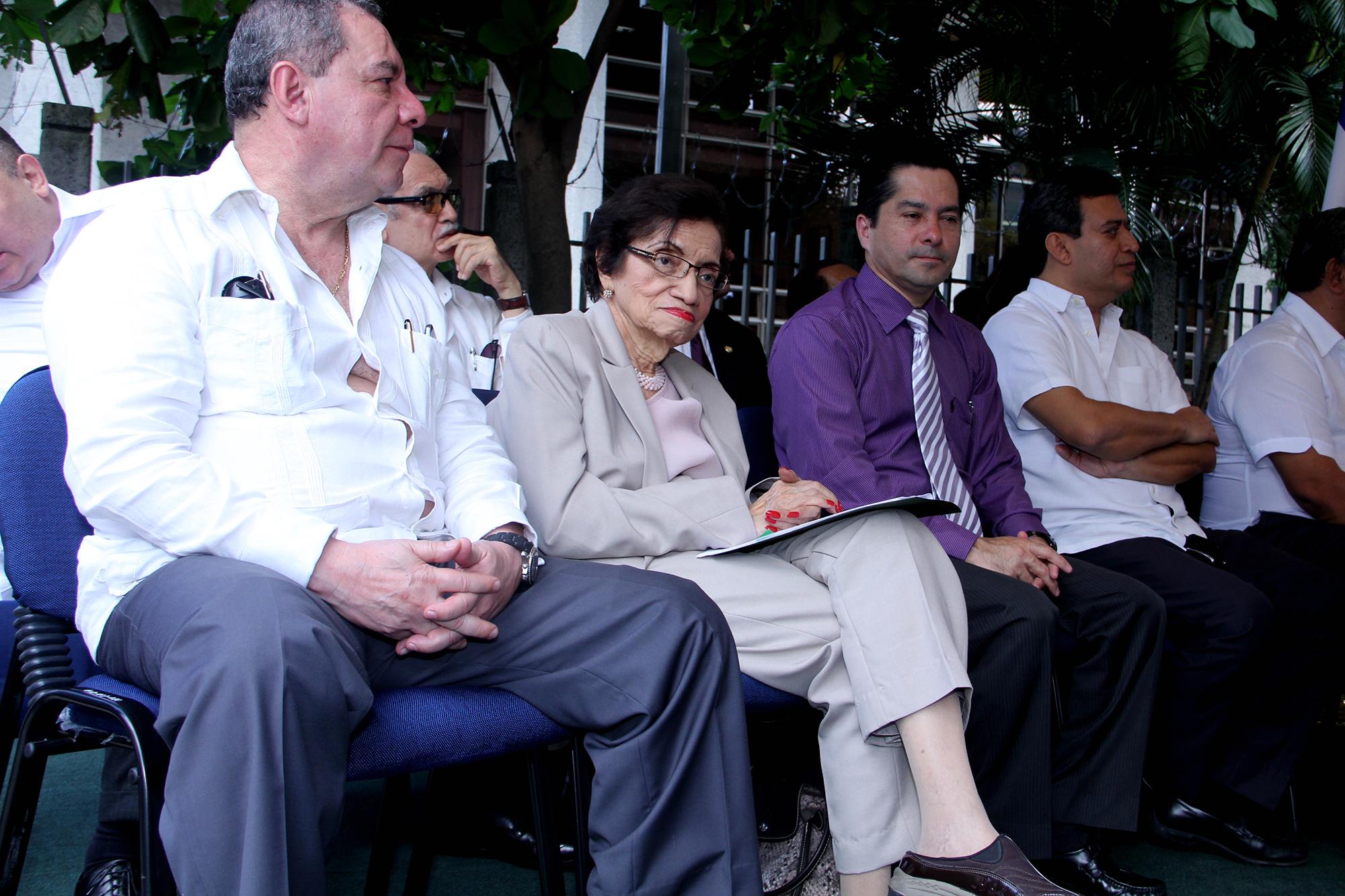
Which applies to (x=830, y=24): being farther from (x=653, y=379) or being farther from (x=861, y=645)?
(x=861, y=645)

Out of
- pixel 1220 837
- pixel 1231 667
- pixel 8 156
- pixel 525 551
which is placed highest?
pixel 8 156

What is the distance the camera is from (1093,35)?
5.46 m

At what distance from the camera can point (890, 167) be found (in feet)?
11.2

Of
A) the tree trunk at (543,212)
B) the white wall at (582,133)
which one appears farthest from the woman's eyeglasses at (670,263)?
the white wall at (582,133)

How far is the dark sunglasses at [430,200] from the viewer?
3486 mm

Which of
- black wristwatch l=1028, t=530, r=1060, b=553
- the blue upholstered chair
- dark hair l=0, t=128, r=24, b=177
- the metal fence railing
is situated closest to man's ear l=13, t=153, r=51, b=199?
dark hair l=0, t=128, r=24, b=177

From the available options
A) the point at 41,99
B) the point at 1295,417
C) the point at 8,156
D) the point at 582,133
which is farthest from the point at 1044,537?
the point at 41,99

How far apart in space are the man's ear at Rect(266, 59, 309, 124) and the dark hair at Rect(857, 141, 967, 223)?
1.83 meters

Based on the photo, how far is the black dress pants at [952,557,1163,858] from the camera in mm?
2455

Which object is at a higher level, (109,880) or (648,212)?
(648,212)

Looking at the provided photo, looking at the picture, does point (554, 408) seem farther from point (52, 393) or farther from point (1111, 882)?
point (1111, 882)

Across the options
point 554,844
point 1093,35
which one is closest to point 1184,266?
point 1093,35

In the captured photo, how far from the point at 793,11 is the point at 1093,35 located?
7.43 feet

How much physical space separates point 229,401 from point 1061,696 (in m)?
2.02
